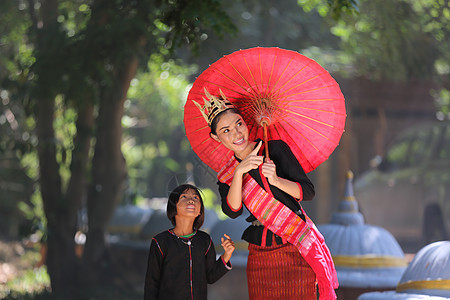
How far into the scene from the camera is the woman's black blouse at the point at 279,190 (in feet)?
11.3

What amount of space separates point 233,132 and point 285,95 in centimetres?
39

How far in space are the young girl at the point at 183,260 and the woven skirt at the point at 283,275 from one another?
1.03ft

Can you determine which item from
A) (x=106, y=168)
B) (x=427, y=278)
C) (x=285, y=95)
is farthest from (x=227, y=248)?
(x=106, y=168)

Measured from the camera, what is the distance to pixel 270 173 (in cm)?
335

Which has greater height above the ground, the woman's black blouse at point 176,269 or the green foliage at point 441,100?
the green foliage at point 441,100

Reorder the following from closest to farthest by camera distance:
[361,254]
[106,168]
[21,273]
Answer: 1. [361,254]
2. [106,168]
3. [21,273]

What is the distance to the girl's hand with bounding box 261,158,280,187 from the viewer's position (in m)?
3.35

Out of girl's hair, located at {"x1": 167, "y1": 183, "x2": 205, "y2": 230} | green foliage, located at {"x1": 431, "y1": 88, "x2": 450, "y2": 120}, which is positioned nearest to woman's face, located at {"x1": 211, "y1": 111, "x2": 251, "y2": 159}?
girl's hair, located at {"x1": 167, "y1": 183, "x2": 205, "y2": 230}

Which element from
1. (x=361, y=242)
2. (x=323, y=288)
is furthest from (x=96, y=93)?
(x=323, y=288)

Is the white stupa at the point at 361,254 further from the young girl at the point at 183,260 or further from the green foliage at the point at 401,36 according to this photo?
the green foliage at the point at 401,36

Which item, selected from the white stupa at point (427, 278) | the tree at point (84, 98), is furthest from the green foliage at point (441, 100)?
the white stupa at point (427, 278)

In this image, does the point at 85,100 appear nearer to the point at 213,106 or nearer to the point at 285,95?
the point at 213,106

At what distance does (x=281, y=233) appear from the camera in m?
3.41

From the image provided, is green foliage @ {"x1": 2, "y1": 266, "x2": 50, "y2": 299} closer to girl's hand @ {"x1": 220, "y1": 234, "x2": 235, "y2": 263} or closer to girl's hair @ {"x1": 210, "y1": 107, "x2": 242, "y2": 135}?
girl's hand @ {"x1": 220, "y1": 234, "x2": 235, "y2": 263}
